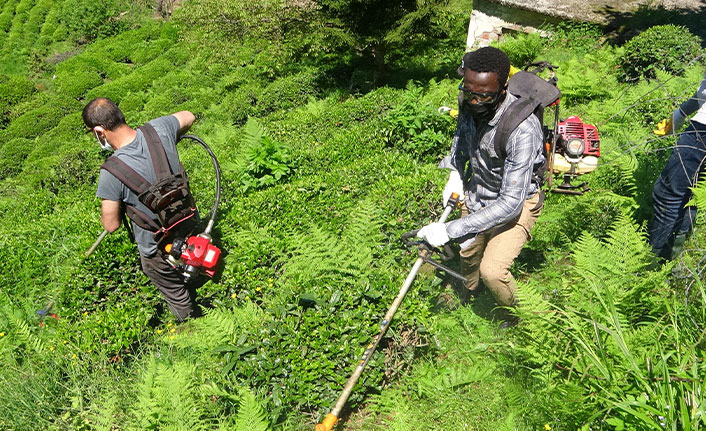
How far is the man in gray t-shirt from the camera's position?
407 centimetres

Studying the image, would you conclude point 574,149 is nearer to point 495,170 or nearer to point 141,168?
point 495,170

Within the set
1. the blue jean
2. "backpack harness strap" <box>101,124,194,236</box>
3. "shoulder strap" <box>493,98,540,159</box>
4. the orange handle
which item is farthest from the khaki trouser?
"backpack harness strap" <box>101,124,194,236</box>

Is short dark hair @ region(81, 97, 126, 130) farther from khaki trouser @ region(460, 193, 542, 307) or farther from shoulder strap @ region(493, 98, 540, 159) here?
khaki trouser @ region(460, 193, 542, 307)

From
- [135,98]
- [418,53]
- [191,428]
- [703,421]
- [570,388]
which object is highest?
[703,421]

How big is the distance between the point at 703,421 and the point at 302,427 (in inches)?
90.0

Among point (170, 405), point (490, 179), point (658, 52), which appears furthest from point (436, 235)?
point (658, 52)

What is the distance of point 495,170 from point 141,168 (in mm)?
2948

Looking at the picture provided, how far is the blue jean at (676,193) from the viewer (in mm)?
3977

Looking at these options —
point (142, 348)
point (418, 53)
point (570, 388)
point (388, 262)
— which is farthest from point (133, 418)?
point (418, 53)

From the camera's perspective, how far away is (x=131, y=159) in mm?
4145

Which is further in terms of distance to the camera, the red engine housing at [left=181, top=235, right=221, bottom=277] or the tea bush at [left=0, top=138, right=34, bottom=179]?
the tea bush at [left=0, top=138, right=34, bottom=179]

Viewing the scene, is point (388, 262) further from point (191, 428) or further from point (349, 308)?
point (191, 428)

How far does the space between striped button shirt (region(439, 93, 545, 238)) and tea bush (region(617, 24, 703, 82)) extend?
6.03 m

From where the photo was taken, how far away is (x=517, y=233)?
12.4ft
